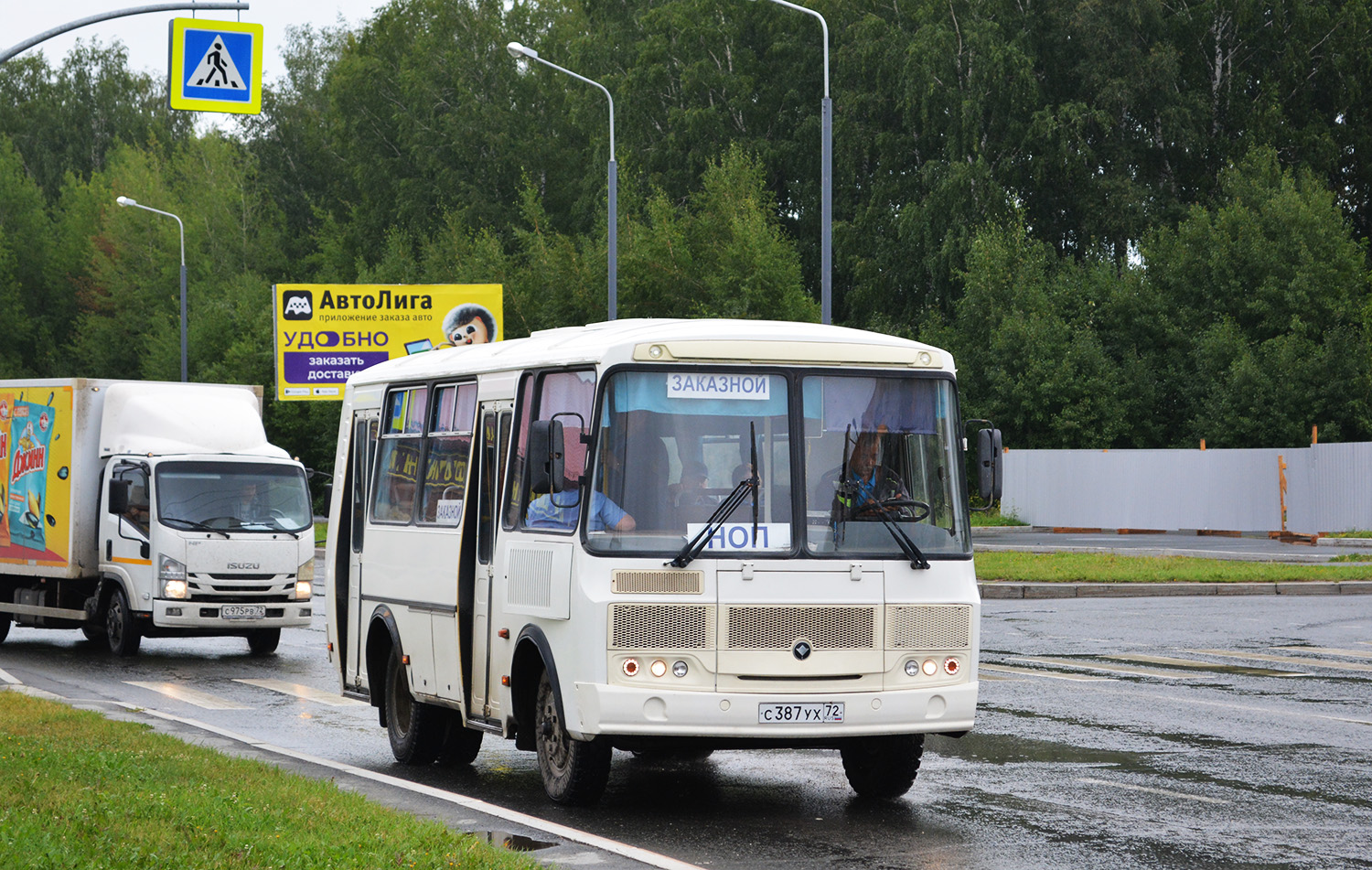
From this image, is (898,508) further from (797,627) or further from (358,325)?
(358,325)

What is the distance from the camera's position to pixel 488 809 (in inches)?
387

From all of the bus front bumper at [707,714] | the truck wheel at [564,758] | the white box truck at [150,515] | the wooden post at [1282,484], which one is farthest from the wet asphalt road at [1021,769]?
the wooden post at [1282,484]

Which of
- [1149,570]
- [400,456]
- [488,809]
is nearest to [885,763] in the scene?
[488,809]

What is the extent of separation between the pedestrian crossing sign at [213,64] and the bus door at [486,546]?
8.96 meters

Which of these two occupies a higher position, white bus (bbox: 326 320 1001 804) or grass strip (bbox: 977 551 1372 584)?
white bus (bbox: 326 320 1001 804)

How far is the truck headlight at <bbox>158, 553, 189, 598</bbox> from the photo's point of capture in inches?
793

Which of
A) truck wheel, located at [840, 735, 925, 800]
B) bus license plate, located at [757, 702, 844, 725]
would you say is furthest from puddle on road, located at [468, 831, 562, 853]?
truck wheel, located at [840, 735, 925, 800]

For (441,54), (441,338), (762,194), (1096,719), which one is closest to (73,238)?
(441,54)

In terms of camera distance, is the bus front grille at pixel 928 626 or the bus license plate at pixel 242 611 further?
the bus license plate at pixel 242 611

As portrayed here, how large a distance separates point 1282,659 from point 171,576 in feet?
38.0

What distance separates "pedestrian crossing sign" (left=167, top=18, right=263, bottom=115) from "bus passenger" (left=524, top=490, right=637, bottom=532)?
33.1 feet

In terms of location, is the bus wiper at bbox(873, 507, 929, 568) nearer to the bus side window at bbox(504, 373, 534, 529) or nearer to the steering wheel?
the steering wheel

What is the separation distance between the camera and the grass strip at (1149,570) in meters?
27.0

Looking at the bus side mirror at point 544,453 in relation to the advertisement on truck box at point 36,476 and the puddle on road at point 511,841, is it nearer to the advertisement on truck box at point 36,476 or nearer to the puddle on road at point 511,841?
the puddle on road at point 511,841
